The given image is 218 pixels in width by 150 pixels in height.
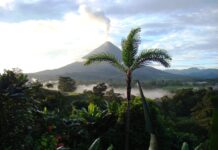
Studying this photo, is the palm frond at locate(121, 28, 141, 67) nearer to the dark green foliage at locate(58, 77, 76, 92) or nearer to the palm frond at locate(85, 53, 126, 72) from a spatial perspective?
the palm frond at locate(85, 53, 126, 72)

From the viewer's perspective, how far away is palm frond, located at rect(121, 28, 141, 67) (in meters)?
14.3

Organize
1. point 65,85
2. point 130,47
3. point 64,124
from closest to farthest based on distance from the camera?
point 64,124 < point 130,47 < point 65,85

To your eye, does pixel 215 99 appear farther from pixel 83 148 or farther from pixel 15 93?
pixel 83 148

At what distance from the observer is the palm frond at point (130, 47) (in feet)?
46.8

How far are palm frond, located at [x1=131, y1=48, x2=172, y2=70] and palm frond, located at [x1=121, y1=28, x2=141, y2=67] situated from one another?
211 mm

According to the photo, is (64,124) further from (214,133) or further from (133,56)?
(214,133)

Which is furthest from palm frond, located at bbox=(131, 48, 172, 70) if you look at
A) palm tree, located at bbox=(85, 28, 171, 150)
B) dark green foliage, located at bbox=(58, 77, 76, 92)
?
dark green foliage, located at bbox=(58, 77, 76, 92)

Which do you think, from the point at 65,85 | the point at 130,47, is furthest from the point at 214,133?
the point at 65,85

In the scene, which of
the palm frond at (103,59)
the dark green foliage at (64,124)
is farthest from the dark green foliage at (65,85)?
the palm frond at (103,59)

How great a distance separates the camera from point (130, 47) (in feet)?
46.8

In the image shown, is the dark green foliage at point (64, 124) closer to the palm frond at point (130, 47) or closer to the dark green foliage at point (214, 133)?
the dark green foliage at point (214, 133)

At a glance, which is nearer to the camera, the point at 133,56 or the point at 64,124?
the point at 64,124

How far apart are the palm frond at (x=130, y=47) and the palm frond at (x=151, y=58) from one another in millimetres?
211

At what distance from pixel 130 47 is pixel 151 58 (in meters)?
0.88
